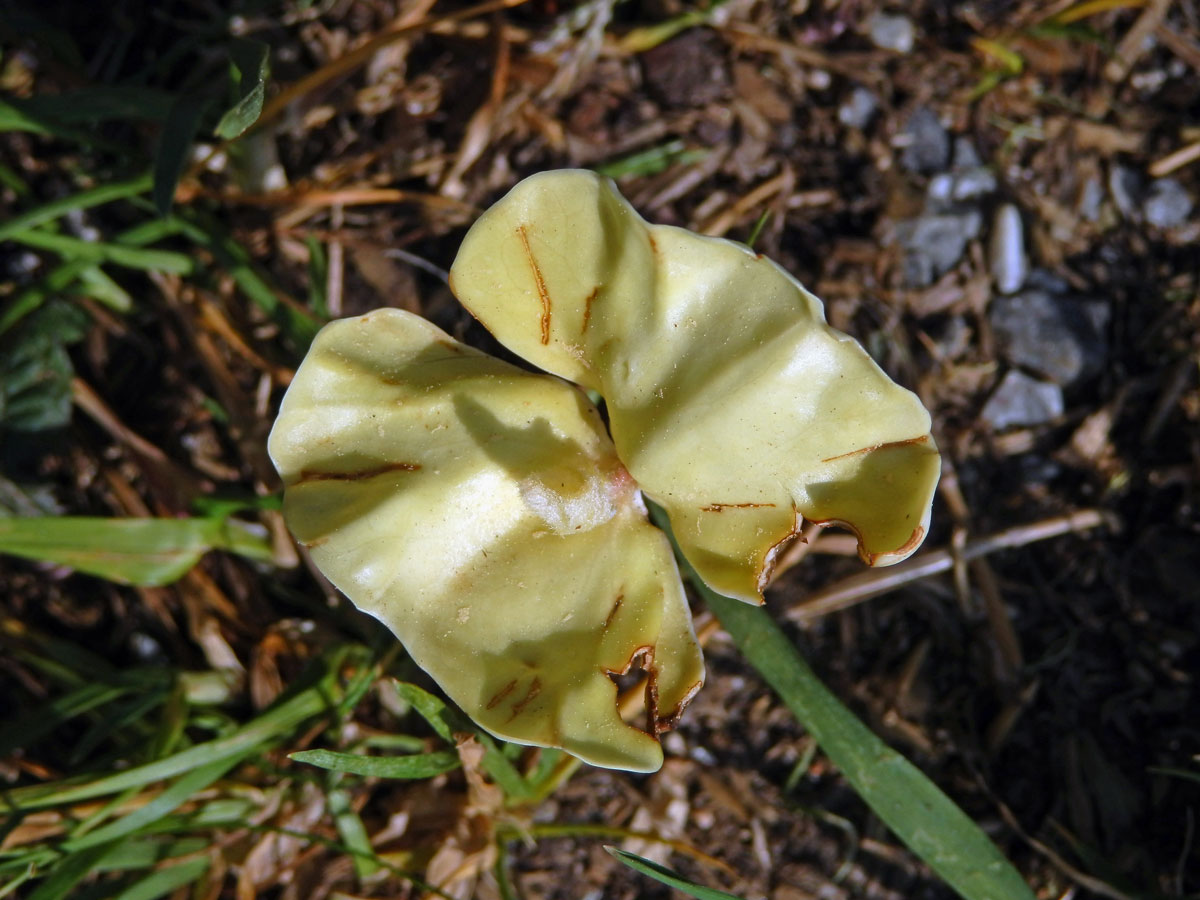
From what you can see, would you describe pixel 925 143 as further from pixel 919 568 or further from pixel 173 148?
pixel 173 148

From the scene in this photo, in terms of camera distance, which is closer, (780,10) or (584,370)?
(584,370)

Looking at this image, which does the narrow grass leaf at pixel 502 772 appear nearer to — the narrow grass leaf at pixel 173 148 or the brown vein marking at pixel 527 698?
the brown vein marking at pixel 527 698

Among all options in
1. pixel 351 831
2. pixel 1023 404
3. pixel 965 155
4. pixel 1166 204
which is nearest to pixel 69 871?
pixel 351 831

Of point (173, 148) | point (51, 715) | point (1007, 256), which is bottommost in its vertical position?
point (51, 715)

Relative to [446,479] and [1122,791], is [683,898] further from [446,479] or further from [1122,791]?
[446,479]

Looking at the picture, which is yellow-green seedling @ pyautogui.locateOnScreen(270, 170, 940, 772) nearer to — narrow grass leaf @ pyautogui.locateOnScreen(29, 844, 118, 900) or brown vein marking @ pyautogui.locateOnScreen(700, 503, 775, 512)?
brown vein marking @ pyautogui.locateOnScreen(700, 503, 775, 512)

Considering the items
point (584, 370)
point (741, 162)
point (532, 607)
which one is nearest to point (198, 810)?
point (532, 607)

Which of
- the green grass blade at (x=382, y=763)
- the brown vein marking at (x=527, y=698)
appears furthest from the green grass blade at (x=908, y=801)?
the green grass blade at (x=382, y=763)

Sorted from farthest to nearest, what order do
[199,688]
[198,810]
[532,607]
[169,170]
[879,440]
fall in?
[199,688] < [198,810] < [169,170] < [532,607] < [879,440]
